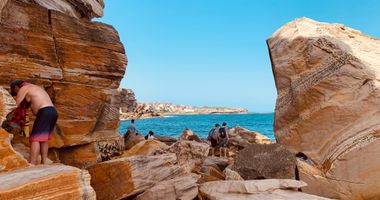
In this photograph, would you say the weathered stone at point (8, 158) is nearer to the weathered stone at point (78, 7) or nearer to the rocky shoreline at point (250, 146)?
the rocky shoreline at point (250, 146)

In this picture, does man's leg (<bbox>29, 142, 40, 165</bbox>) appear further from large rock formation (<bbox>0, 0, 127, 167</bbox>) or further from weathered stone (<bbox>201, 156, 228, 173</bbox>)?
weathered stone (<bbox>201, 156, 228, 173</bbox>)

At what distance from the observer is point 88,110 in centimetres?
1018

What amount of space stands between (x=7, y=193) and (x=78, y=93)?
5573 mm

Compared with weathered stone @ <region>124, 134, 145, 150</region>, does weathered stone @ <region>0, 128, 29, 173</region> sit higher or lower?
higher

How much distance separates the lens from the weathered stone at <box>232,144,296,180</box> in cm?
915

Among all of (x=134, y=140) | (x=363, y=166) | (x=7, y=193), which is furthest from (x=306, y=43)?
(x=134, y=140)

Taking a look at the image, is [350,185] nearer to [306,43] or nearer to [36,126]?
[306,43]

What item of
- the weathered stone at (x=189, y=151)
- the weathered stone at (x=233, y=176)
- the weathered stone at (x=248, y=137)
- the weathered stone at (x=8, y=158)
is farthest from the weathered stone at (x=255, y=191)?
the weathered stone at (x=248, y=137)

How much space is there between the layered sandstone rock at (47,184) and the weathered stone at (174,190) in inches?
92.6

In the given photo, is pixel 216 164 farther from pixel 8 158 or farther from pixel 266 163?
pixel 8 158

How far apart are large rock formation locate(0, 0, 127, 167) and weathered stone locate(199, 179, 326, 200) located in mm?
4440

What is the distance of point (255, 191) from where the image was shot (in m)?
7.54

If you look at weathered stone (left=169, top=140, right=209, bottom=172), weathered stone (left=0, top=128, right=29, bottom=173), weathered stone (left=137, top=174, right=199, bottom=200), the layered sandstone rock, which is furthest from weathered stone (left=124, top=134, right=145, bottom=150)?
the layered sandstone rock

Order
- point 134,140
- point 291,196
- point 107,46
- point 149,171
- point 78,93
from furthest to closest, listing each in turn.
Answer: point 134,140
point 107,46
point 78,93
point 149,171
point 291,196
